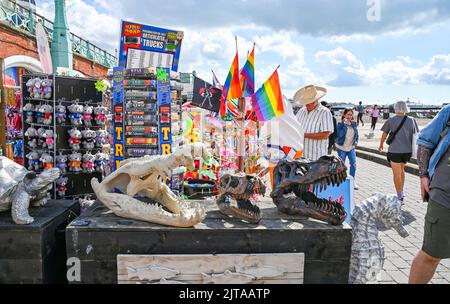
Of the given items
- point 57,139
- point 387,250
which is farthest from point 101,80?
point 387,250

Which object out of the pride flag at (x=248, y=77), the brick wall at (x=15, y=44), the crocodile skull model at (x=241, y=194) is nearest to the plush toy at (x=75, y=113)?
the pride flag at (x=248, y=77)

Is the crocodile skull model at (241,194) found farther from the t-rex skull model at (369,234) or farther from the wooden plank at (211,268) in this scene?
the t-rex skull model at (369,234)

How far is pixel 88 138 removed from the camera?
16.2 ft

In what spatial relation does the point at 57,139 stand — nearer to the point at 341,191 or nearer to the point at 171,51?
the point at 171,51

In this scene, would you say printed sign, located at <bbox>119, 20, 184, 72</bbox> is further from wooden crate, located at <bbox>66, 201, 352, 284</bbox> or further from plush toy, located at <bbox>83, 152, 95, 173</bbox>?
wooden crate, located at <bbox>66, 201, 352, 284</bbox>

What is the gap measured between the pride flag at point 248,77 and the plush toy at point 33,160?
3212 mm

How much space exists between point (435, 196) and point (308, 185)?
0.92 metres

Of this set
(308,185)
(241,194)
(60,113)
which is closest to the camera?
(241,194)

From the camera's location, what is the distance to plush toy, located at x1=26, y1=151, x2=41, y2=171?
4.68 m

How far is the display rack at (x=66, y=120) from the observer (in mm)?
4664

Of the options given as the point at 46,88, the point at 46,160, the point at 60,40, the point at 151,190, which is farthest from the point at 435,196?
the point at 60,40

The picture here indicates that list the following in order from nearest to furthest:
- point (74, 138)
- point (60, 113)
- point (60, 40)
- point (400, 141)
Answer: point (60, 113)
point (74, 138)
point (400, 141)
point (60, 40)

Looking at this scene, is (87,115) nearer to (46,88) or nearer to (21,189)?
(46,88)

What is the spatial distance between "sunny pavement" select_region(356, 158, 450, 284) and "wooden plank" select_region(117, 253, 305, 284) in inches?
63.2
